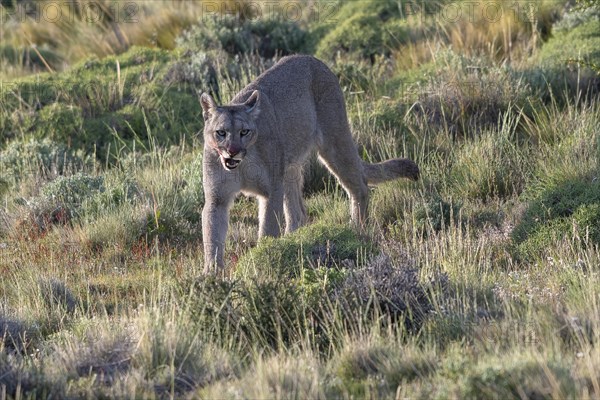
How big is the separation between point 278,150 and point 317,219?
138 centimetres

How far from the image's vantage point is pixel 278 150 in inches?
331

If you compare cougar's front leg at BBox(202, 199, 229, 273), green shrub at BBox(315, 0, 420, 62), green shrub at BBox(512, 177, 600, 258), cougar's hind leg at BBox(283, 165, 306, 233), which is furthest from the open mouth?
green shrub at BBox(315, 0, 420, 62)

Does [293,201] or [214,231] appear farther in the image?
[293,201]

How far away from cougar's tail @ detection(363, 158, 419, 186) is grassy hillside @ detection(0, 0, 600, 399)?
209 mm

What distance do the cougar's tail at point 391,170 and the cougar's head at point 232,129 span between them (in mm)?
1815

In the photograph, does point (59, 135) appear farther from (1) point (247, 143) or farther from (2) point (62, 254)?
(1) point (247, 143)

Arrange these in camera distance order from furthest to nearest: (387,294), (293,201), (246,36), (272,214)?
1. (246,36)
2. (293,201)
3. (272,214)
4. (387,294)

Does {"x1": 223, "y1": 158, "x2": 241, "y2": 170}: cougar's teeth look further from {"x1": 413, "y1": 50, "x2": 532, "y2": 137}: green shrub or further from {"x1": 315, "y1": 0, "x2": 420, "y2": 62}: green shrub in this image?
{"x1": 315, "y1": 0, "x2": 420, "y2": 62}: green shrub

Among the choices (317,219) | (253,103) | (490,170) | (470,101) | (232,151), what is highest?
(253,103)

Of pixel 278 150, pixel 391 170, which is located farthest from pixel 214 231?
pixel 391 170

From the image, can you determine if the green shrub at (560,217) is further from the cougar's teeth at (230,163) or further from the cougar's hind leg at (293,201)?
the cougar's teeth at (230,163)

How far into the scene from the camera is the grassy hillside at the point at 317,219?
521cm

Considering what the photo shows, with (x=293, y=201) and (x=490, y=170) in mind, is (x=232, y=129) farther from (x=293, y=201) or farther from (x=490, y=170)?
(x=490, y=170)

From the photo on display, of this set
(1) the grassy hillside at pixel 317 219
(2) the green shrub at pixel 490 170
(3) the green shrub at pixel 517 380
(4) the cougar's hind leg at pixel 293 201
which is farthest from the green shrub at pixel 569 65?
(3) the green shrub at pixel 517 380
